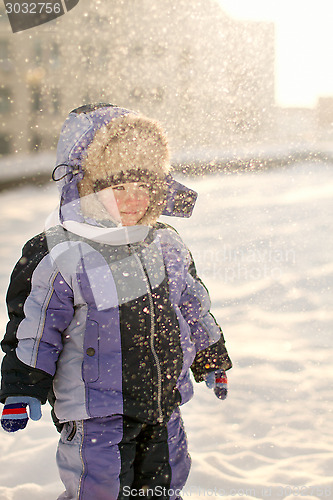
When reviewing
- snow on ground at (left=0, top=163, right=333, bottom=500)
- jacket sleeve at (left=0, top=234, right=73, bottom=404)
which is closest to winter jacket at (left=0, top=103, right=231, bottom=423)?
jacket sleeve at (left=0, top=234, right=73, bottom=404)

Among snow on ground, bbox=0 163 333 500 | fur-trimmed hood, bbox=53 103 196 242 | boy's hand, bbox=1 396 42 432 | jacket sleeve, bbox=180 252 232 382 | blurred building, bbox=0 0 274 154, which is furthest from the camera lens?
blurred building, bbox=0 0 274 154

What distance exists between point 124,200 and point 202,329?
44 cm

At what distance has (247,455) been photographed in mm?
2123

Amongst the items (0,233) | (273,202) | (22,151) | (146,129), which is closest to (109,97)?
(22,151)

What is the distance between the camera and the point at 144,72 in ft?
80.9

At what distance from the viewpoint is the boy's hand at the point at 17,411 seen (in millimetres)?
1360

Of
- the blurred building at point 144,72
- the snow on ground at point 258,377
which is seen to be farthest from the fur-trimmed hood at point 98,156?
the blurred building at point 144,72

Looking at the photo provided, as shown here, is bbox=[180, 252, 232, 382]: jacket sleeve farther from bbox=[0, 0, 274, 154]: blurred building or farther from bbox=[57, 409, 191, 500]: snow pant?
bbox=[0, 0, 274, 154]: blurred building

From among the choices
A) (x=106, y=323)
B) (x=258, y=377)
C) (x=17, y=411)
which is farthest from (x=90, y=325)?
(x=258, y=377)

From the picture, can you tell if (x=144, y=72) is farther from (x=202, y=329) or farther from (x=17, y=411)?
(x=17, y=411)

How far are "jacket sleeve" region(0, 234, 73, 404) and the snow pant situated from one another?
0.50 ft

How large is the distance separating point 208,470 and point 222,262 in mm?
3167

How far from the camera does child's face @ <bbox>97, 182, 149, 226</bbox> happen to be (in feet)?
4.98

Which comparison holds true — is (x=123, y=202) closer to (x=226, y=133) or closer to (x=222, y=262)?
(x=222, y=262)
